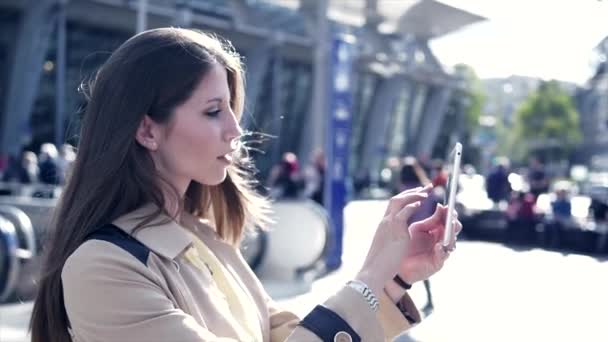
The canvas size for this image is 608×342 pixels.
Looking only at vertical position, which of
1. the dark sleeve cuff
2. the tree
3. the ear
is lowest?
the tree

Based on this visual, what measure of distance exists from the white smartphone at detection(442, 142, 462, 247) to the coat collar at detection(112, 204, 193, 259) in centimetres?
55

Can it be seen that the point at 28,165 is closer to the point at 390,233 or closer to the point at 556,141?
the point at 390,233

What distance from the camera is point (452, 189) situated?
1701mm

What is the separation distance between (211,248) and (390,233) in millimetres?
536

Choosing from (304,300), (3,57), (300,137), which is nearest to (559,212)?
(304,300)

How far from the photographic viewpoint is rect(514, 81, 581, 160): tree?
5147 cm

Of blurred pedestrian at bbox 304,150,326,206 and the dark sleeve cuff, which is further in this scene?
blurred pedestrian at bbox 304,150,326,206

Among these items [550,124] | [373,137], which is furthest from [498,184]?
[550,124]

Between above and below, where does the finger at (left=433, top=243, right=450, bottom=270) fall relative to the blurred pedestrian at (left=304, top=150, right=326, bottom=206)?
above

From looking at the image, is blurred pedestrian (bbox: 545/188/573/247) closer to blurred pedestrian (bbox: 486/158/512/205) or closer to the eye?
blurred pedestrian (bbox: 486/158/512/205)

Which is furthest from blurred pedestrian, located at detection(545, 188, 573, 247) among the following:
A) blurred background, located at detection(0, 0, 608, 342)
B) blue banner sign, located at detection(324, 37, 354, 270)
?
blue banner sign, located at detection(324, 37, 354, 270)

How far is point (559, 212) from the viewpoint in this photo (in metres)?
16.1

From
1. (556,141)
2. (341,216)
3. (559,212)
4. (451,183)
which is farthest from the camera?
(556,141)

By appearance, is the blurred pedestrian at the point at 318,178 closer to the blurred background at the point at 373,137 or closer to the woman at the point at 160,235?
the blurred background at the point at 373,137
